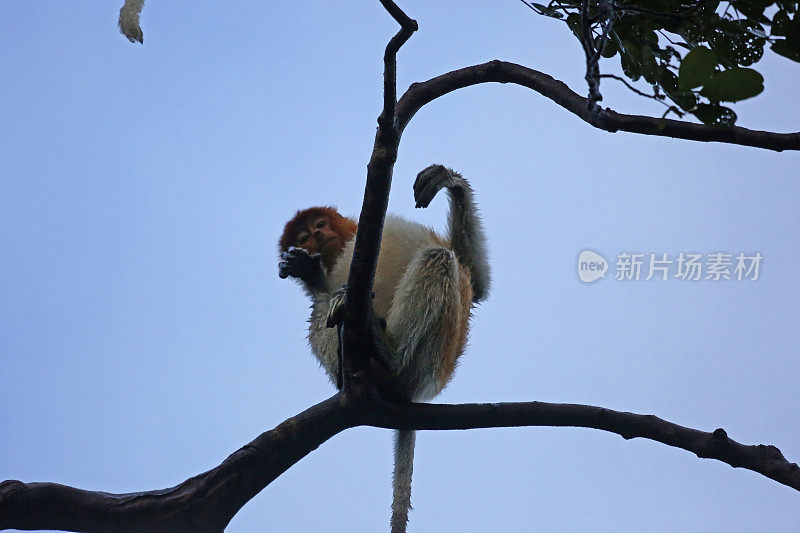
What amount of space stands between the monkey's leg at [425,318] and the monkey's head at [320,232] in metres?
0.91

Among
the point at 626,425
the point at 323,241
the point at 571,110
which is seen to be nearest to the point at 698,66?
the point at 571,110

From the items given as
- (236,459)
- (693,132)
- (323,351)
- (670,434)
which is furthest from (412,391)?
(693,132)

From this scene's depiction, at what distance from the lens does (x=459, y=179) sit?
194 inches

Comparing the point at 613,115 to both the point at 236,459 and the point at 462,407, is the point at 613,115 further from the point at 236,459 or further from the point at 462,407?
the point at 236,459

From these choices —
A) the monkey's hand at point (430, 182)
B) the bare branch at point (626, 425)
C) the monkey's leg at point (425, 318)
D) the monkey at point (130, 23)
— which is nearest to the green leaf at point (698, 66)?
the monkey at point (130, 23)

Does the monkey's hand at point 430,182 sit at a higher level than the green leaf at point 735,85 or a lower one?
higher

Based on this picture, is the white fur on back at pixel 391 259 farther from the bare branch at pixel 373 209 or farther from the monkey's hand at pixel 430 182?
the bare branch at pixel 373 209

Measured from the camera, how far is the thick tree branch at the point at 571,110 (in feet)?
9.11

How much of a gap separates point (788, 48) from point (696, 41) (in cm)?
34

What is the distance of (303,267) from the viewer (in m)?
4.98

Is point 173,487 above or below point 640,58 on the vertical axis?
below

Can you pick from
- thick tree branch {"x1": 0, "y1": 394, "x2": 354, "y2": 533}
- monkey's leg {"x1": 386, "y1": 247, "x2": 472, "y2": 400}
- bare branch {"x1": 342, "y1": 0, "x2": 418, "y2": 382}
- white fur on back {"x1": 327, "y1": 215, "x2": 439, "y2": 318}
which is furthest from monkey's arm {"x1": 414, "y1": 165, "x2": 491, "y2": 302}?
thick tree branch {"x1": 0, "y1": 394, "x2": 354, "y2": 533}

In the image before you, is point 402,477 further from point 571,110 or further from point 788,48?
point 788,48

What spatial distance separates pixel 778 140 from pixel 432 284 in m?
2.12
